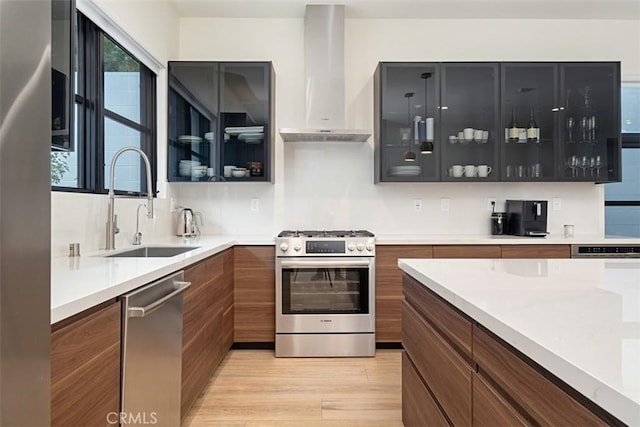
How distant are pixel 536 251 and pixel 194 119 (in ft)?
9.65

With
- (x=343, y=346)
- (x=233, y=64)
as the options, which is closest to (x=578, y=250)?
(x=343, y=346)

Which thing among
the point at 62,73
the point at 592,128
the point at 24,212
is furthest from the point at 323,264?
the point at 592,128

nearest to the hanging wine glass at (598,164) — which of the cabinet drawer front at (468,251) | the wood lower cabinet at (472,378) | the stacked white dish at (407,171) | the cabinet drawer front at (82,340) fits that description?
the cabinet drawer front at (468,251)

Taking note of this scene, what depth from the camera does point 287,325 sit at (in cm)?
290

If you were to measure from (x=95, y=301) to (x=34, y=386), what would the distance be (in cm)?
52

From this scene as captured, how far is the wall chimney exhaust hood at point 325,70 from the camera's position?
10.6 feet

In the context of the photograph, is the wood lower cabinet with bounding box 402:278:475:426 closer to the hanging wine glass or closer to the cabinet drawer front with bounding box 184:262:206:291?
the cabinet drawer front with bounding box 184:262:206:291

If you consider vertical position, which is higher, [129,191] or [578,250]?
[129,191]

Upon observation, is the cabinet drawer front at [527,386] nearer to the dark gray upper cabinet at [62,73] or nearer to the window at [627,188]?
the dark gray upper cabinet at [62,73]

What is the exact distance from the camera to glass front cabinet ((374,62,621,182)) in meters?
3.18

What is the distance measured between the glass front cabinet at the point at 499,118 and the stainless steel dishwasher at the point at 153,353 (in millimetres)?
2122

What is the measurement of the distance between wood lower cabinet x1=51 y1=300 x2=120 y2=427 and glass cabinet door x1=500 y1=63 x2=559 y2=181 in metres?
3.07

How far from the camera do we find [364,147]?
3.52m

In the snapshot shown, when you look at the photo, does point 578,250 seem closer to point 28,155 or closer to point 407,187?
point 407,187
